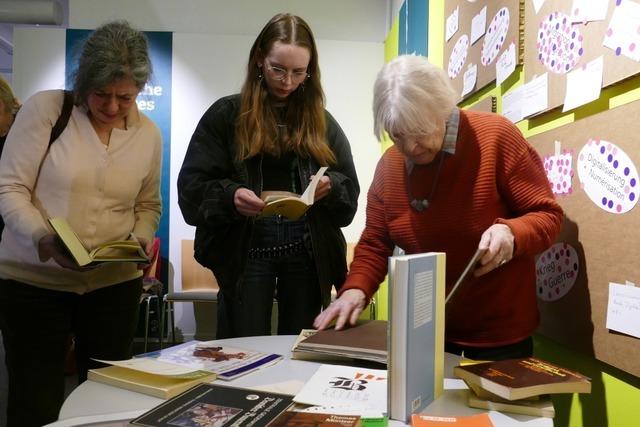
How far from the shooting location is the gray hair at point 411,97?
3.99 ft

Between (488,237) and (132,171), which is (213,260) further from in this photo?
(488,237)

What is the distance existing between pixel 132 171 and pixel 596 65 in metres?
1.33

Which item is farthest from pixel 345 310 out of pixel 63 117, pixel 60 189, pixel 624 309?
pixel 63 117

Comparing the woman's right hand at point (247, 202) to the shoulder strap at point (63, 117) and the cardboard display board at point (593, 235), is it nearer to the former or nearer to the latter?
the shoulder strap at point (63, 117)

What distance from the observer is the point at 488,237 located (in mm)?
1104

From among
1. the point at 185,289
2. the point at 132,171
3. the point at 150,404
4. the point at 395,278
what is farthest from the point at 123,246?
the point at 185,289

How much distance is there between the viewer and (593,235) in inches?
54.9

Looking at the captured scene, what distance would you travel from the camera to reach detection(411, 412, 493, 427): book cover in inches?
32.5

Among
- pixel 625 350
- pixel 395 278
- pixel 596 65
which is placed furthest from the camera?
pixel 596 65

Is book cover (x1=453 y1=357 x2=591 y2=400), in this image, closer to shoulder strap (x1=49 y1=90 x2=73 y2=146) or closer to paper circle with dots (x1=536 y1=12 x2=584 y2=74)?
paper circle with dots (x1=536 y1=12 x2=584 y2=74)

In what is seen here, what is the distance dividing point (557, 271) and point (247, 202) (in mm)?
931

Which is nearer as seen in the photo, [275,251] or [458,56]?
[275,251]

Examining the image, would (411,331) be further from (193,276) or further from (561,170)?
(193,276)

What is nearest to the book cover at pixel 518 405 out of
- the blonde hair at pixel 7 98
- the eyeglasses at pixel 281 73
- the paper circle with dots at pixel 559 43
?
the paper circle with dots at pixel 559 43
